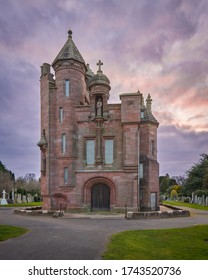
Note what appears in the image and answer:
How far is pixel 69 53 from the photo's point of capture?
1275 inches

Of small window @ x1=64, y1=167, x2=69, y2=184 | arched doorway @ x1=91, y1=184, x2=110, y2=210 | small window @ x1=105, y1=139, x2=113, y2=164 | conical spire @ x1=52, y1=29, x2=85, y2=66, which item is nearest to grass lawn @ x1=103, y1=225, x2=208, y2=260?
arched doorway @ x1=91, y1=184, x2=110, y2=210

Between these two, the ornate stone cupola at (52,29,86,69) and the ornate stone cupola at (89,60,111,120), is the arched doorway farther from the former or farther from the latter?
the ornate stone cupola at (52,29,86,69)

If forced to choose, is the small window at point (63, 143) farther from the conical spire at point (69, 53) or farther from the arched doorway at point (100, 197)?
the conical spire at point (69, 53)

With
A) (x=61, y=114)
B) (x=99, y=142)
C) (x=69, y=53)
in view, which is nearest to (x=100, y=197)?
(x=99, y=142)

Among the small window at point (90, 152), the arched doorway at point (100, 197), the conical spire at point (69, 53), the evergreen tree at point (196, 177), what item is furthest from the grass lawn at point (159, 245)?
the evergreen tree at point (196, 177)

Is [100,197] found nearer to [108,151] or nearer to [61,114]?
[108,151]

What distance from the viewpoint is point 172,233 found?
16203 millimetres

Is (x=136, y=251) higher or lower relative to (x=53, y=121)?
lower

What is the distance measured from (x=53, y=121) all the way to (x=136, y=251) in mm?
23269

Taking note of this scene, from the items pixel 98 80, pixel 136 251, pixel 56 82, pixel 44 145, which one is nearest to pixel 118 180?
pixel 44 145

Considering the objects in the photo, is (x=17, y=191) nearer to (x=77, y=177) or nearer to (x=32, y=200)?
(x=32, y=200)

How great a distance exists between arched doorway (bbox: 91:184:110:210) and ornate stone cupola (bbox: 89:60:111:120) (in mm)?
7986

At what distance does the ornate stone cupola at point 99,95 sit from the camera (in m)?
31.7
